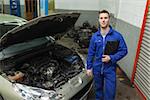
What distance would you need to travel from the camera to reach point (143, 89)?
3.85m

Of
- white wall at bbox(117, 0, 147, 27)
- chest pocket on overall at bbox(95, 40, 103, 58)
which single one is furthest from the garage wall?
chest pocket on overall at bbox(95, 40, 103, 58)

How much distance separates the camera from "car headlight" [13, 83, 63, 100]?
97.6 inches

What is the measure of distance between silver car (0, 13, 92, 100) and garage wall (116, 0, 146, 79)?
4.73 feet

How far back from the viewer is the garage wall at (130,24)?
4.12 meters

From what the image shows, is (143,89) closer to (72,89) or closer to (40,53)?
(72,89)

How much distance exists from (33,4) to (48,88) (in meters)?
8.26

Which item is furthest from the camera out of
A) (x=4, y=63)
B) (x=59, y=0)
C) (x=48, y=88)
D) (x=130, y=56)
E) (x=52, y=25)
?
(x=59, y=0)

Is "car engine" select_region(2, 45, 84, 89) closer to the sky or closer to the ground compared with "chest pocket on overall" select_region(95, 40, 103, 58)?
closer to the ground

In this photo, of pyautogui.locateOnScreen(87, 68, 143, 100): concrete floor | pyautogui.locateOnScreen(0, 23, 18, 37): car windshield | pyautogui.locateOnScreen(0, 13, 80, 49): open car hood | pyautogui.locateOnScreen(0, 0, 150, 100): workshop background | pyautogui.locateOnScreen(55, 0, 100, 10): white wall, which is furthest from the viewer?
pyautogui.locateOnScreen(55, 0, 100, 10): white wall

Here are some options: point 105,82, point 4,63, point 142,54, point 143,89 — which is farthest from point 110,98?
point 4,63

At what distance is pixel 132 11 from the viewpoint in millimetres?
4492

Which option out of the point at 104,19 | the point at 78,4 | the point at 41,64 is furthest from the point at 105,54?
the point at 78,4

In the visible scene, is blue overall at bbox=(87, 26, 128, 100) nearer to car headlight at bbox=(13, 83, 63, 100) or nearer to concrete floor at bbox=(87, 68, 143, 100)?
concrete floor at bbox=(87, 68, 143, 100)

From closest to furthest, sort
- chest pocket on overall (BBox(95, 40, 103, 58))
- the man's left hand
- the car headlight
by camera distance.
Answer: the car headlight, the man's left hand, chest pocket on overall (BBox(95, 40, 103, 58))
